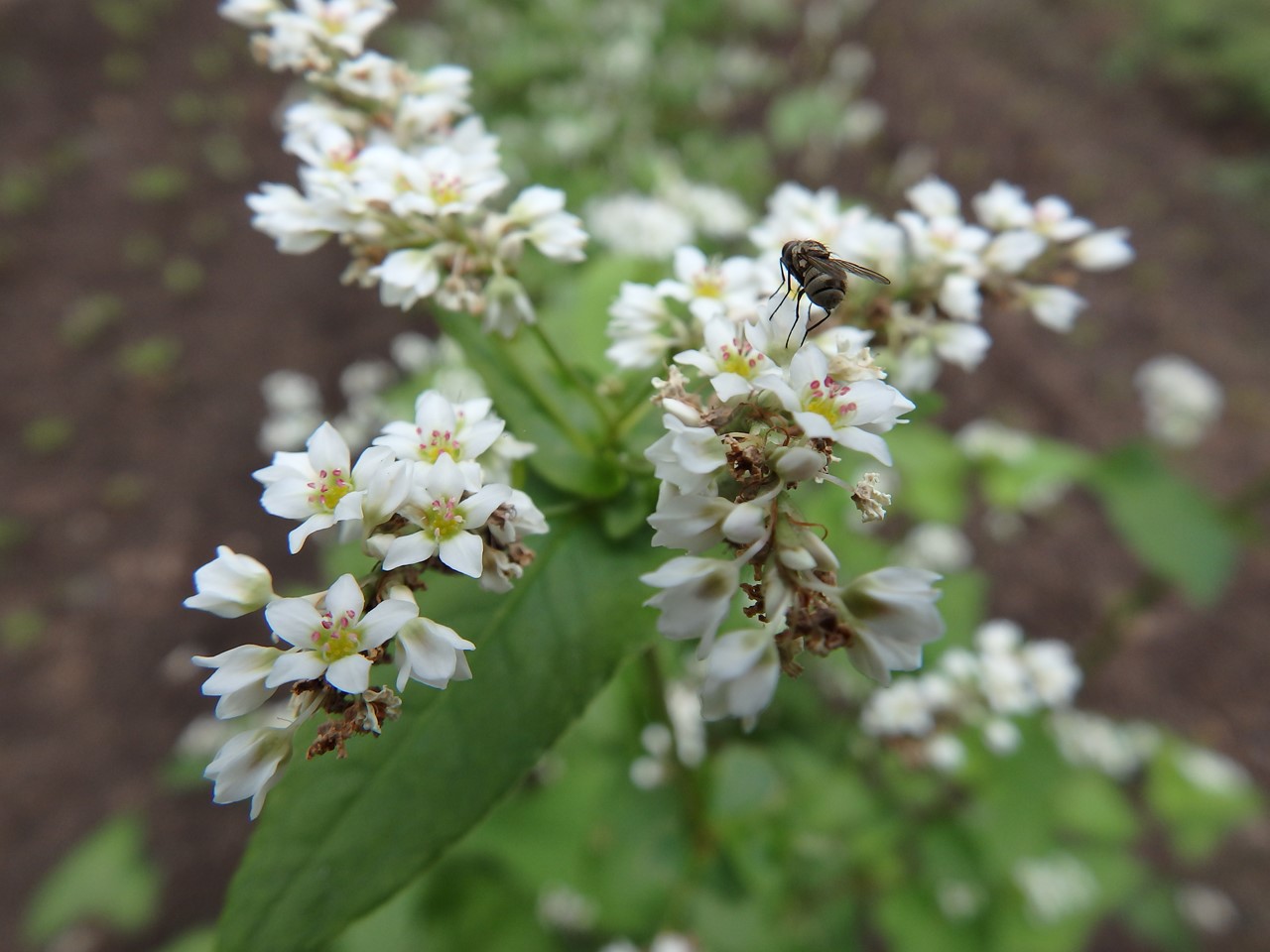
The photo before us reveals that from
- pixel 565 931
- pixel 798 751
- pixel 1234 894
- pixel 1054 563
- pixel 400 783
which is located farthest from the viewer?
pixel 1054 563

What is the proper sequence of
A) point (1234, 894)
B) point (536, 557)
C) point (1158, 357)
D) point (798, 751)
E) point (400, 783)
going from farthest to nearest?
point (1158, 357) → point (1234, 894) → point (798, 751) → point (536, 557) → point (400, 783)

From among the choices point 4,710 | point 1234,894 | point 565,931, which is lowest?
point 4,710

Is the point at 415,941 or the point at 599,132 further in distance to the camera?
the point at 599,132

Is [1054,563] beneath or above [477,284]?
beneath

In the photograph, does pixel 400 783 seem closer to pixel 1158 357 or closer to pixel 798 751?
pixel 798 751

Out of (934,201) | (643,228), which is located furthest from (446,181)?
(643,228)

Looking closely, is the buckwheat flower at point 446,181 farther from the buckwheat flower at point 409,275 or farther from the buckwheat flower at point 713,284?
the buckwheat flower at point 713,284

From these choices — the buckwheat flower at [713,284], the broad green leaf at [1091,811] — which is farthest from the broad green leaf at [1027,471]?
the buckwheat flower at [713,284]

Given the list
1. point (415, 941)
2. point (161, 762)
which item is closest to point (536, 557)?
point (415, 941)
